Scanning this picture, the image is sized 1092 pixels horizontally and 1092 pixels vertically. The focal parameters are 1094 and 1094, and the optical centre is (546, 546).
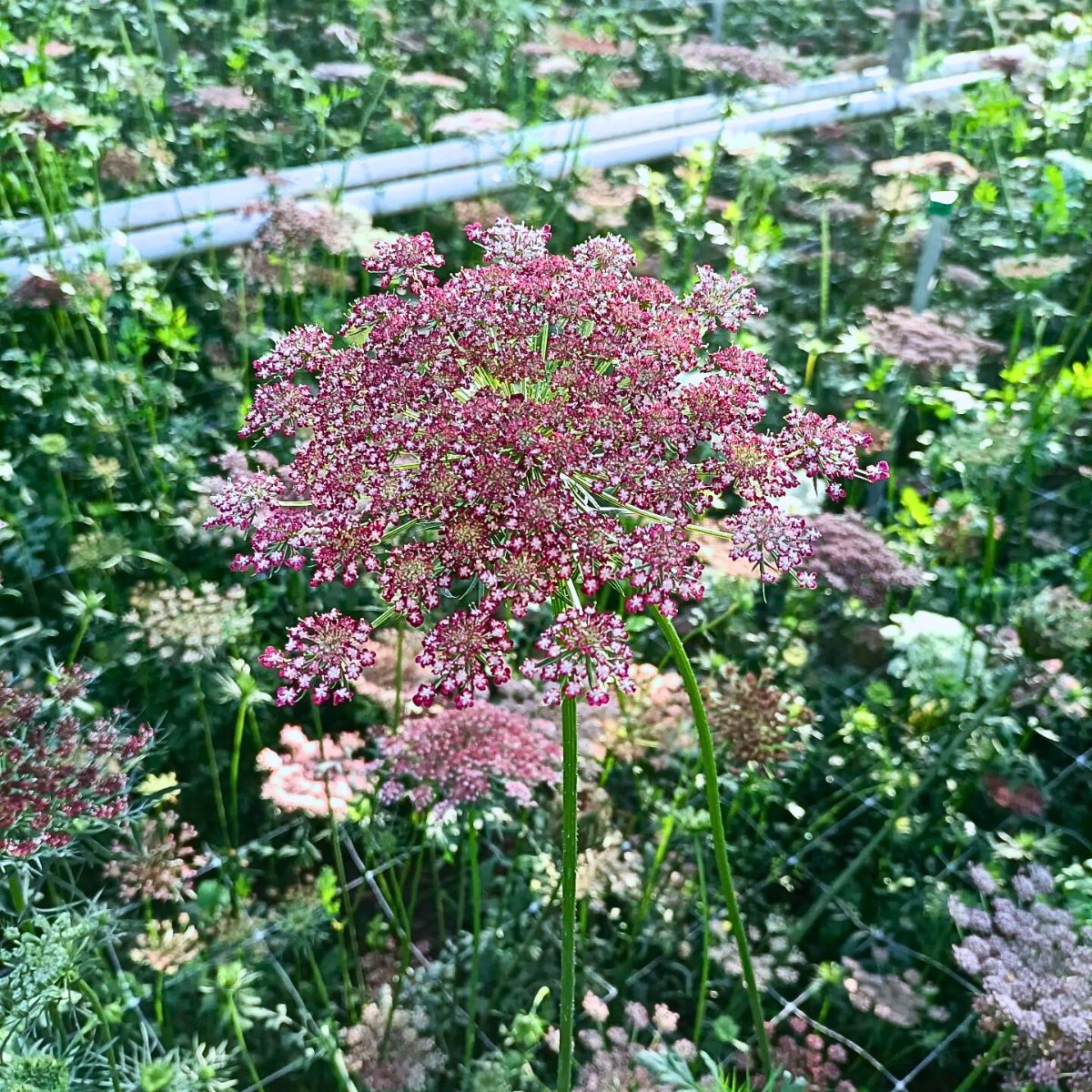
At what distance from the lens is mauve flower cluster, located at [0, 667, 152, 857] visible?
164 cm

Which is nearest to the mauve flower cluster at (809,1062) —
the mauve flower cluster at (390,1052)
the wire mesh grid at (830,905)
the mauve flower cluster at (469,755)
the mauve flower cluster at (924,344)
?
the wire mesh grid at (830,905)

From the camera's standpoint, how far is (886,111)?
5.39 meters

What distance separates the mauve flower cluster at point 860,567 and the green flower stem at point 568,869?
124cm

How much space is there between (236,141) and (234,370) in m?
1.93

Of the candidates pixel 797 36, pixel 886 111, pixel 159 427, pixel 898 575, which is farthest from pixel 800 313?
pixel 797 36

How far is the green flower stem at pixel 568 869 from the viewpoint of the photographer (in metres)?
1.42

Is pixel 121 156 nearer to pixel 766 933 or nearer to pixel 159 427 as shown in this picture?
pixel 159 427

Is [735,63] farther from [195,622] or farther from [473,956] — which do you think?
[473,956]

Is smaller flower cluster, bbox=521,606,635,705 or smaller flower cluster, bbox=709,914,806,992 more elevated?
smaller flower cluster, bbox=521,606,635,705

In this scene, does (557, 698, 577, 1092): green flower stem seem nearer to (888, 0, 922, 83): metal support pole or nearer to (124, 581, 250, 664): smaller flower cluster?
(124, 581, 250, 664): smaller flower cluster

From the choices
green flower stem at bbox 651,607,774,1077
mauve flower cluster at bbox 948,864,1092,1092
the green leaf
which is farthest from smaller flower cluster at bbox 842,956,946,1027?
the green leaf

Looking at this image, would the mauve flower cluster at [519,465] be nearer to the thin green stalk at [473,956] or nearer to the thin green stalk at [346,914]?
the thin green stalk at [473,956]

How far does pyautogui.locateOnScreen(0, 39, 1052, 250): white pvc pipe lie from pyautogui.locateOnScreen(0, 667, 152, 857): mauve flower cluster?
1988 mm

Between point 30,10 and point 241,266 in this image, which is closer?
point 241,266
